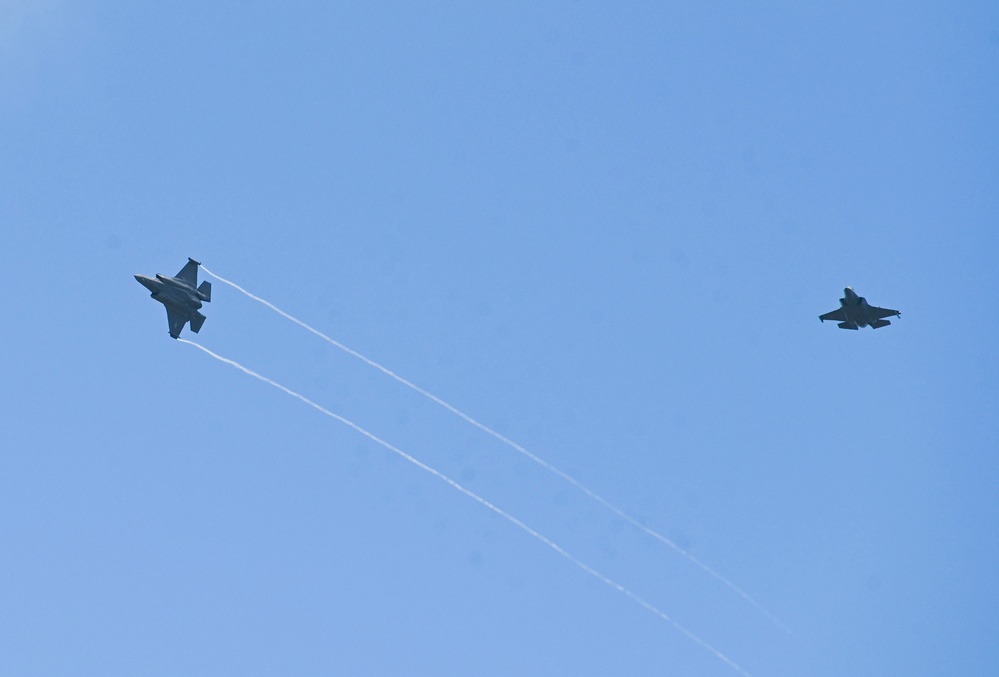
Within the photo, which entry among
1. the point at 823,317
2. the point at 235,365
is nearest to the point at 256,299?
the point at 235,365

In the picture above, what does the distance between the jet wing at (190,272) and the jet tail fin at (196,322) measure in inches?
76.1

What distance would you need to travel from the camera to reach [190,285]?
79.7 metres

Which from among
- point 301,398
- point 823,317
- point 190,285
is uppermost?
point 823,317

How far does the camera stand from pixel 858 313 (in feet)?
268

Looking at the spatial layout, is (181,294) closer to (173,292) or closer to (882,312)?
(173,292)

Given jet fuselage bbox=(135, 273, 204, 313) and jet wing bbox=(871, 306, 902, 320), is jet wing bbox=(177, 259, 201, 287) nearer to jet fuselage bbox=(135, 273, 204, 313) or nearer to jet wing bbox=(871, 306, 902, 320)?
jet fuselage bbox=(135, 273, 204, 313)

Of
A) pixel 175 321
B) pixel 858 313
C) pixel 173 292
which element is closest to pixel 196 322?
pixel 175 321

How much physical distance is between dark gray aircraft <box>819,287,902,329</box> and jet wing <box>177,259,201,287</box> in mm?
39938

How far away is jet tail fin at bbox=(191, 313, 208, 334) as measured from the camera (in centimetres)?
7969

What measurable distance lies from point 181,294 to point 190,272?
201 centimetres

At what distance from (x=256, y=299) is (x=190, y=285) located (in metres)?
8.40

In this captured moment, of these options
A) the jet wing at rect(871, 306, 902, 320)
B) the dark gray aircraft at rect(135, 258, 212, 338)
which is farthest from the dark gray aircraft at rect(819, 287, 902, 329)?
the dark gray aircraft at rect(135, 258, 212, 338)

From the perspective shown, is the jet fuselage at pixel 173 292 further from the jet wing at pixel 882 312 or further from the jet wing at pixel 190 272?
the jet wing at pixel 882 312

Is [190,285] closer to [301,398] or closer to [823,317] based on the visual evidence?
[301,398]
